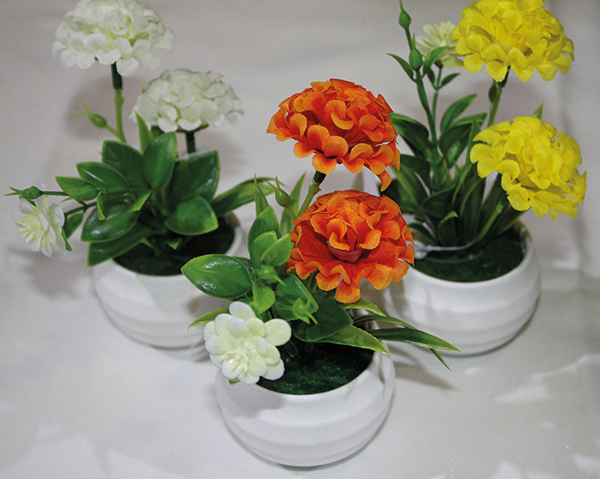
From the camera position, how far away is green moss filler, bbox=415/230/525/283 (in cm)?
90

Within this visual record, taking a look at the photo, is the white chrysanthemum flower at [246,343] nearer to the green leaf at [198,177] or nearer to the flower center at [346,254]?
the flower center at [346,254]

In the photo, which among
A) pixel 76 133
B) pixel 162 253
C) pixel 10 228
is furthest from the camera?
pixel 76 133

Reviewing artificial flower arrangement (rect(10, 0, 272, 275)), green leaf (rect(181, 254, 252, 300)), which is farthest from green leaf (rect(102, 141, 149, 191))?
green leaf (rect(181, 254, 252, 300))

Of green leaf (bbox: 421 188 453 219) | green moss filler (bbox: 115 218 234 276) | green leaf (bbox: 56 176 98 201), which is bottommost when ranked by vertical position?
green moss filler (bbox: 115 218 234 276)

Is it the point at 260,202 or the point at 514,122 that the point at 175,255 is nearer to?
the point at 260,202

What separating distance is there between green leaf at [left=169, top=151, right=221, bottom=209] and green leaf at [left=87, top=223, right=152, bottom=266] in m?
0.08

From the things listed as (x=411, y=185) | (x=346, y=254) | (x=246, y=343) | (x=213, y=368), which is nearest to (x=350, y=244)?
(x=346, y=254)

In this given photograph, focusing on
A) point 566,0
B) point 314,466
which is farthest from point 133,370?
point 566,0

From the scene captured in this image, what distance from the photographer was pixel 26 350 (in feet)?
3.21

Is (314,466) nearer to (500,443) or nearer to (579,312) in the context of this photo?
(500,443)

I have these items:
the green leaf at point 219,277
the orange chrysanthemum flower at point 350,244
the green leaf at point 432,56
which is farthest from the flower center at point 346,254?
the green leaf at point 432,56

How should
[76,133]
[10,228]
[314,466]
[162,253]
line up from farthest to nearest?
[76,133] < [10,228] < [162,253] < [314,466]

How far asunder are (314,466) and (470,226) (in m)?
0.40

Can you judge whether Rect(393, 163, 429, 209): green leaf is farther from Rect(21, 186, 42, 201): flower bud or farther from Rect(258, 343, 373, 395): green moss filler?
Rect(21, 186, 42, 201): flower bud
